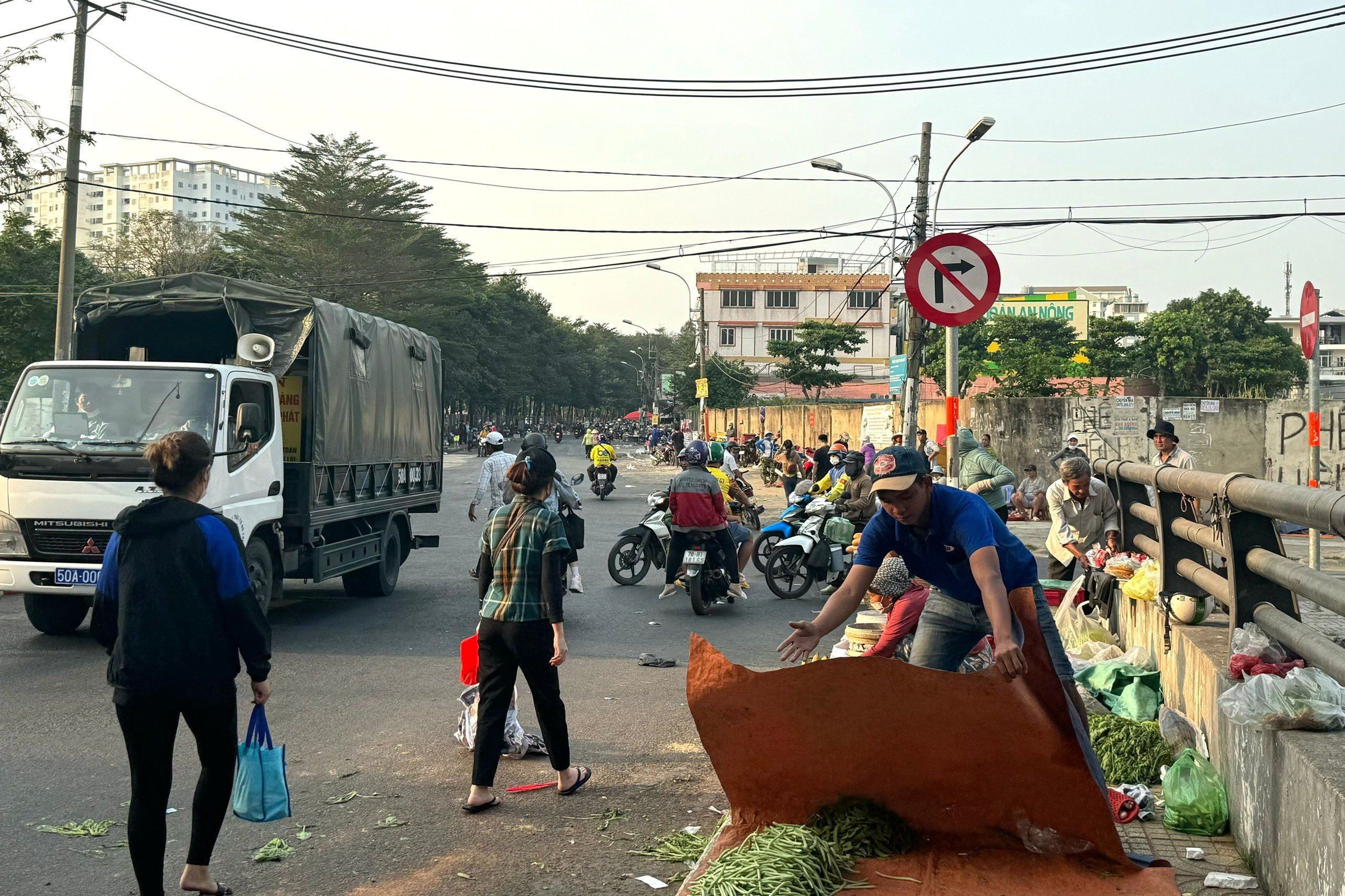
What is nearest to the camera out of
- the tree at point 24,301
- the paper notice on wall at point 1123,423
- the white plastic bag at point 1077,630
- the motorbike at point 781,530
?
the white plastic bag at point 1077,630

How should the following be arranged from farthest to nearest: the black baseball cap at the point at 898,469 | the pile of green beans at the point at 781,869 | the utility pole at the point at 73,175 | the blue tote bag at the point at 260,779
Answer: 1. the utility pole at the point at 73,175
2. the blue tote bag at the point at 260,779
3. the black baseball cap at the point at 898,469
4. the pile of green beans at the point at 781,869

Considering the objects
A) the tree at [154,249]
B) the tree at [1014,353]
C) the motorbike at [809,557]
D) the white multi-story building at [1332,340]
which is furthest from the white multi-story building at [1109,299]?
the motorbike at [809,557]

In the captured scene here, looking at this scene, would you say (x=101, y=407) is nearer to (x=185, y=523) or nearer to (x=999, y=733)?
(x=185, y=523)

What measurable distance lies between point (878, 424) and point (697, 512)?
12200mm

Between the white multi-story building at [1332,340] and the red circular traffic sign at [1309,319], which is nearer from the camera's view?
the red circular traffic sign at [1309,319]

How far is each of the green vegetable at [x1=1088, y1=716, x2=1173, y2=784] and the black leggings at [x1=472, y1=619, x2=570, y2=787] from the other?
7.90 ft

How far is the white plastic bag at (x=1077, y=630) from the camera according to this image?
291 inches

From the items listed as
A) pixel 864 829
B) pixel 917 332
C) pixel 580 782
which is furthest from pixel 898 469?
pixel 917 332

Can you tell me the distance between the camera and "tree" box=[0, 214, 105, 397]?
37.1 meters

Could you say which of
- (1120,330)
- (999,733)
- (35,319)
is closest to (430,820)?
(999,733)

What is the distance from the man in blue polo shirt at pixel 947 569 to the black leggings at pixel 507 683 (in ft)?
5.08

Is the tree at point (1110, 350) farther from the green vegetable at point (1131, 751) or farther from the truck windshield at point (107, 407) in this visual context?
the green vegetable at point (1131, 751)

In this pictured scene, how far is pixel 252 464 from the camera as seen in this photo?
9.21 metres

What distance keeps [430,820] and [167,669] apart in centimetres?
161
